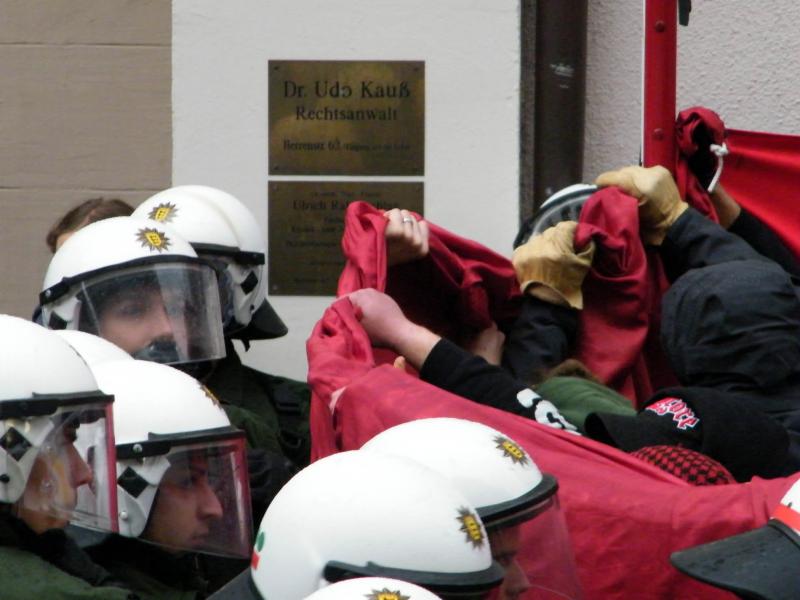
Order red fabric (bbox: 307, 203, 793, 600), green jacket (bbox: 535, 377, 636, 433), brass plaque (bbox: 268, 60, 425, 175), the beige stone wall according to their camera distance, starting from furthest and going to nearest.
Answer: the beige stone wall < brass plaque (bbox: 268, 60, 425, 175) < green jacket (bbox: 535, 377, 636, 433) < red fabric (bbox: 307, 203, 793, 600)

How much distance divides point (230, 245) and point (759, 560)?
2429 millimetres

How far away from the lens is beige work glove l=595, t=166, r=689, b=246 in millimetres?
4152

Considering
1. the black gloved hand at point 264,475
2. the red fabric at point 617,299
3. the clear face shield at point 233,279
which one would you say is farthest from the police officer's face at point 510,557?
the clear face shield at point 233,279

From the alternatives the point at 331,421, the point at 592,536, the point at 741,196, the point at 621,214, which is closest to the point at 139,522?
the point at 331,421

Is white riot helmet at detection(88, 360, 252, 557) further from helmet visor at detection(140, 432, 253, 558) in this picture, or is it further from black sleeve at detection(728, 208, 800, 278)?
black sleeve at detection(728, 208, 800, 278)

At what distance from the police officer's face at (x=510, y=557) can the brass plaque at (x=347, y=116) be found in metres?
2.89

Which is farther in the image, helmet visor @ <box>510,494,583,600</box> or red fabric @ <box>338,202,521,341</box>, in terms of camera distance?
red fabric @ <box>338,202,521,341</box>

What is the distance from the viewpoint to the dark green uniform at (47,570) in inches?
105

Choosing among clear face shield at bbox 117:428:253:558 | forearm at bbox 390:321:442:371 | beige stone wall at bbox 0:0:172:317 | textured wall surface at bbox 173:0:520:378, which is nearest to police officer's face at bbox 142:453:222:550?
clear face shield at bbox 117:428:253:558

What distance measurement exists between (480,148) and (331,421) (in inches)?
82.2

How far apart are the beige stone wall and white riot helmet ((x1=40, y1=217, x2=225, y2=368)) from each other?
1667 millimetres

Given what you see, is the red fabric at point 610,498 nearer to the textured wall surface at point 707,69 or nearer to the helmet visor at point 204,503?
the helmet visor at point 204,503

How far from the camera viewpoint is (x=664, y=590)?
2.81 metres

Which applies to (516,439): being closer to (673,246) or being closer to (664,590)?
(664,590)
